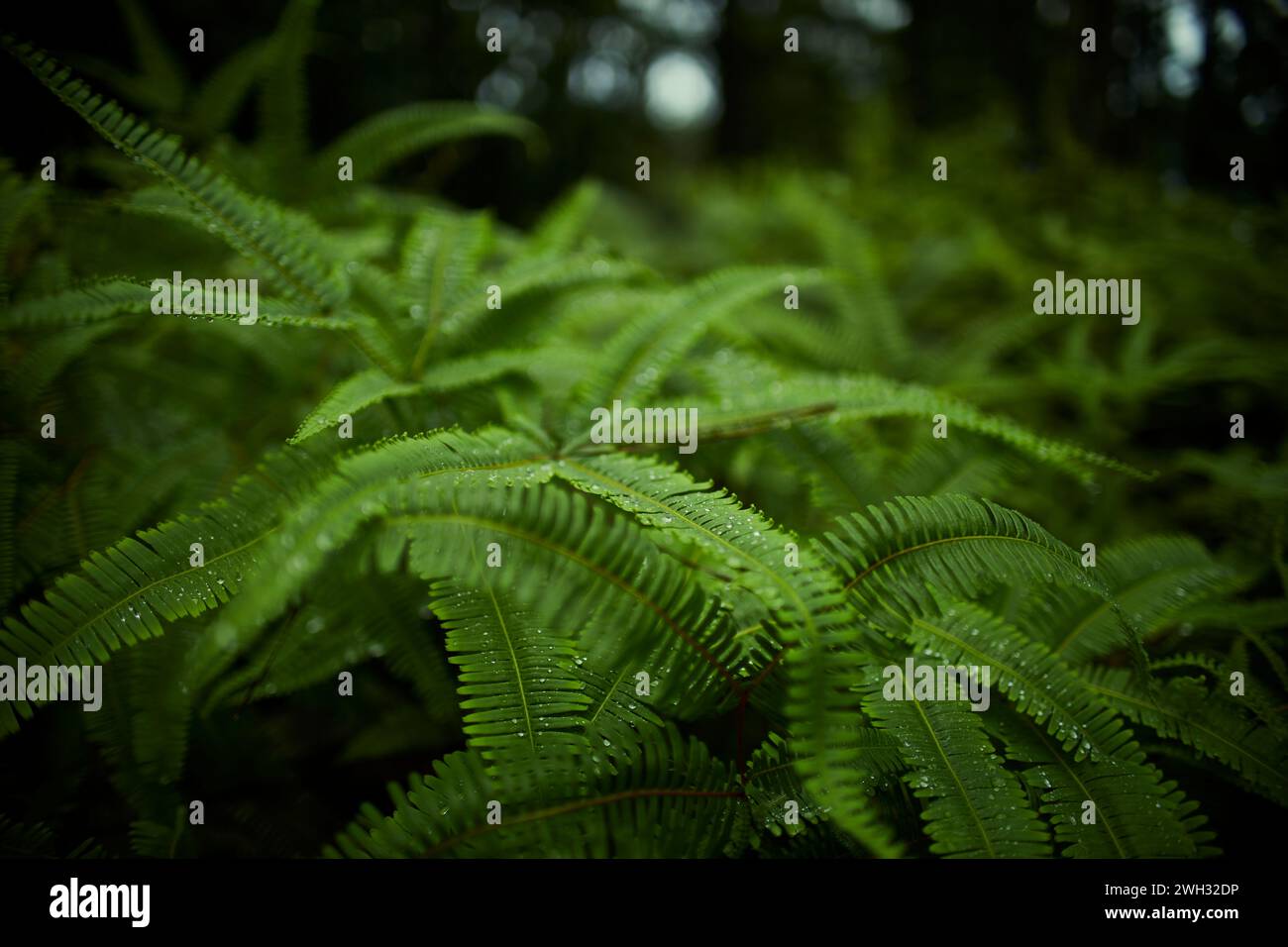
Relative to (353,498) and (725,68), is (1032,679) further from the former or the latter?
(725,68)

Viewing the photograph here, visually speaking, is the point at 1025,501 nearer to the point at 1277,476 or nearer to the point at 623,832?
the point at 1277,476

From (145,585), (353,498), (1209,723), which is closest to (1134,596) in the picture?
(1209,723)

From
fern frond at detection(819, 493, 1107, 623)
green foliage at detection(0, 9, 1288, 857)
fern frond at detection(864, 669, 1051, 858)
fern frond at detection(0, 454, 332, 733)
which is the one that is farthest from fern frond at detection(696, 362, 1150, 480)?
fern frond at detection(0, 454, 332, 733)

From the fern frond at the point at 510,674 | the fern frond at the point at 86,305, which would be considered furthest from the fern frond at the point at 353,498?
the fern frond at the point at 86,305

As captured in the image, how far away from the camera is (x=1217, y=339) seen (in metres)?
2.74

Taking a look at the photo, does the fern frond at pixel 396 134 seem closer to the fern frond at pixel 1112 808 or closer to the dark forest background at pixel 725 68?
the dark forest background at pixel 725 68

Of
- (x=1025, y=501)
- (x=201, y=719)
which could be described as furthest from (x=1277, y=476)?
(x=201, y=719)

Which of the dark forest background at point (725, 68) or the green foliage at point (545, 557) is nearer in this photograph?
the green foliage at point (545, 557)

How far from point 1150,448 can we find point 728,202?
133 inches

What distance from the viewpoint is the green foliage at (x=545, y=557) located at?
98cm

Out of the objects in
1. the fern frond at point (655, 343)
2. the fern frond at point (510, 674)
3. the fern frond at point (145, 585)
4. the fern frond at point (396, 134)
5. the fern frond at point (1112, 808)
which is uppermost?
the fern frond at point (396, 134)

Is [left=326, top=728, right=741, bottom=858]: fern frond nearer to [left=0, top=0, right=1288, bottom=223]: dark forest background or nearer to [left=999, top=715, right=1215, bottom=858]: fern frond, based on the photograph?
[left=999, top=715, right=1215, bottom=858]: fern frond

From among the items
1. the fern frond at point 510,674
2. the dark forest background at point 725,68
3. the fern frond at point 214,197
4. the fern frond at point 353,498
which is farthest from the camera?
the dark forest background at point 725,68

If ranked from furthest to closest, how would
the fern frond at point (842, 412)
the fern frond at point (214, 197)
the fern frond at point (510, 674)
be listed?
the fern frond at point (842, 412)
the fern frond at point (214, 197)
the fern frond at point (510, 674)
